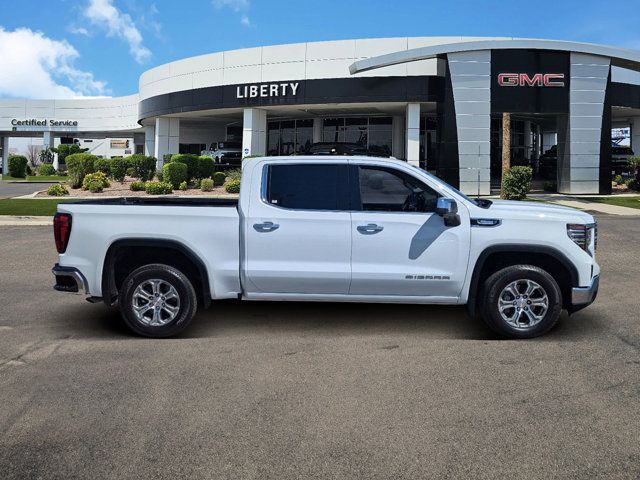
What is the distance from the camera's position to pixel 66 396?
4418 mm

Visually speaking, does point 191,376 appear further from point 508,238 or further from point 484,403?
point 508,238

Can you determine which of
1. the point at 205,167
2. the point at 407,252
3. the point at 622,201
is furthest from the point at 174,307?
the point at 205,167

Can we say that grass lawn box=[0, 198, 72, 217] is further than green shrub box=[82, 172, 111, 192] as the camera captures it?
No

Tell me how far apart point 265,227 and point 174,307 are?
123cm

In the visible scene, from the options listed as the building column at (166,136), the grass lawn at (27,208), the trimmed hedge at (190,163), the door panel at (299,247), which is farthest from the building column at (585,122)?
the building column at (166,136)

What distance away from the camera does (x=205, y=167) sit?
32.0m

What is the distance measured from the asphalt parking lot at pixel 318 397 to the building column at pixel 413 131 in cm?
2726

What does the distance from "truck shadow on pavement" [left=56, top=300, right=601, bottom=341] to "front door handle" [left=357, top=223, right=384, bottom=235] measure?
42.6 inches

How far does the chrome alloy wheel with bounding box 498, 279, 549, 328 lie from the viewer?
5.95 m

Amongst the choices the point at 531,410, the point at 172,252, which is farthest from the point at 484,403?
the point at 172,252

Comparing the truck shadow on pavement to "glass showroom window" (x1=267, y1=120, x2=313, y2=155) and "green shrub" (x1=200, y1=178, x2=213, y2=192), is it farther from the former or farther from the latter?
"glass showroom window" (x1=267, y1=120, x2=313, y2=155)

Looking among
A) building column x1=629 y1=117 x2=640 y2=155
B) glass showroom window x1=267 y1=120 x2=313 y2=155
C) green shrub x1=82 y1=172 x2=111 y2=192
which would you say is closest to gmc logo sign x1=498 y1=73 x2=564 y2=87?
glass showroom window x1=267 y1=120 x2=313 y2=155

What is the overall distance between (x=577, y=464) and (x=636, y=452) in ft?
1.44

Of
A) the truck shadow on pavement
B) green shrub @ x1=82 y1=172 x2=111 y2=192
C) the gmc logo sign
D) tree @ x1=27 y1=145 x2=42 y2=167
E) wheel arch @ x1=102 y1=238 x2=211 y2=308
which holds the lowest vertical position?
the truck shadow on pavement
